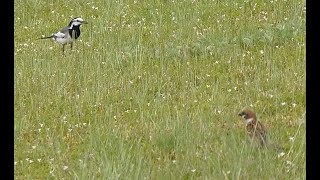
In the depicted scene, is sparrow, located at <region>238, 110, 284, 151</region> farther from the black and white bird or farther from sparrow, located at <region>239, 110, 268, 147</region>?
the black and white bird

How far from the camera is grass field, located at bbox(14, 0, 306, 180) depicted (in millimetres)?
6957

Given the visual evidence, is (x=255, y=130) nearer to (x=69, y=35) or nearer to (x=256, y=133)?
(x=256, y=133)

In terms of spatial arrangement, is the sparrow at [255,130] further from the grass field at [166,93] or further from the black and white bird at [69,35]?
the black and white bird at [69,35]

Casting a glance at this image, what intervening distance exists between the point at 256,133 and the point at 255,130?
0.65 feet

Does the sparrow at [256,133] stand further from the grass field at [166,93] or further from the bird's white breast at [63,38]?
the bird's white breast at [63,38]

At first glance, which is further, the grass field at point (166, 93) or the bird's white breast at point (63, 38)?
the bird's white breast at point (63, 38)

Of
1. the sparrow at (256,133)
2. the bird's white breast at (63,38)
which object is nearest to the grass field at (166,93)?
the sparrow at (256,133)

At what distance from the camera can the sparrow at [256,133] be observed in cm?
696

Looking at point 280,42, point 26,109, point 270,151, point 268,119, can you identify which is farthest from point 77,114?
point 280,42

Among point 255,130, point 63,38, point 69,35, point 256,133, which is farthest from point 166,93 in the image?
point 63,38

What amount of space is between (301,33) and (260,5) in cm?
319

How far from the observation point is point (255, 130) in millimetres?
6973

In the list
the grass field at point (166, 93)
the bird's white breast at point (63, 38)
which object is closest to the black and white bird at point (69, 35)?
the bird's white breast at point (63, 38)

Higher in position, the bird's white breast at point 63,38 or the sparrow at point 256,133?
the bird's white breast at point 63,38
